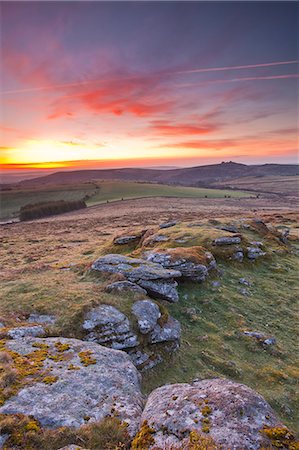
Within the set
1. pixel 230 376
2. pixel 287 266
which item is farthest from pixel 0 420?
pixel 287 266

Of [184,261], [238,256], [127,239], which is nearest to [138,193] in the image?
[127,239]

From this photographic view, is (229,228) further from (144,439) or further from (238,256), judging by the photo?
(144,439)

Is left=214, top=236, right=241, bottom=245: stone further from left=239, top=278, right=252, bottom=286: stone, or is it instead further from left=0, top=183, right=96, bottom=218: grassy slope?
left=0, top=183, right=96, bottom=218: grassy slope

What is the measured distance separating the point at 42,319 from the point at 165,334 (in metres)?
6.15

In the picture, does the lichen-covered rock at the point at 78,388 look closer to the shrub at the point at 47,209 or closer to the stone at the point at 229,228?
the stone at the point at 229,228

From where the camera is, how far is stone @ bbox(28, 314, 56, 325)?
1353cm

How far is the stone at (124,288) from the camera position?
54.1 feet

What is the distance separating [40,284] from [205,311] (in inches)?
428

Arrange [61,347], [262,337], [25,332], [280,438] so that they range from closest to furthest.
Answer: [280,438]
[61,347]
[25,332]
[262,337]

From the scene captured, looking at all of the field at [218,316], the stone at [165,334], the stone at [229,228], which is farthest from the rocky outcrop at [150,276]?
the stone at [229,228]

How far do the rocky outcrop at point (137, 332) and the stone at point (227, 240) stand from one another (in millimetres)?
13880

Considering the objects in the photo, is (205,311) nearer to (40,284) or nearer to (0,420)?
(40,284)

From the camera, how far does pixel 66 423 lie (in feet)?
24.3

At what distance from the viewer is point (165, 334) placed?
14.5m
